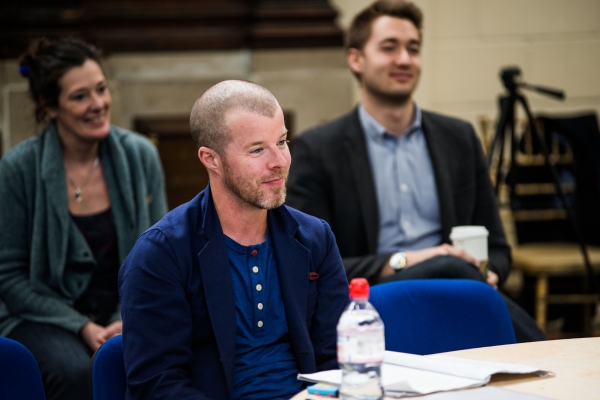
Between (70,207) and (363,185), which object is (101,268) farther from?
(363,185)

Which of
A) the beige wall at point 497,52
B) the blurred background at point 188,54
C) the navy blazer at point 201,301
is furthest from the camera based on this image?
the beige wall at point 497,52

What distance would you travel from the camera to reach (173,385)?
1660 millimetres

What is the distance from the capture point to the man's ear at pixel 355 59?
3.26 m

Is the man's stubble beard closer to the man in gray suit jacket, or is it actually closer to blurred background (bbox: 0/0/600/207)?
the man in gray suit jacket

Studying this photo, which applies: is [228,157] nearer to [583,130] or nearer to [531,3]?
[583,130]

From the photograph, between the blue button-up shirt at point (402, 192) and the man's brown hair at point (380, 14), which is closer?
the blue button-up shirt at point (402, 192)

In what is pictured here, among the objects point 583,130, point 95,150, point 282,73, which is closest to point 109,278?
point 95,150

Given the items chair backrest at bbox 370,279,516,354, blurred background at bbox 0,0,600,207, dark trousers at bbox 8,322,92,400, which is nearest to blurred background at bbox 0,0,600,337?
blurred background at bbox 0,0,600,207

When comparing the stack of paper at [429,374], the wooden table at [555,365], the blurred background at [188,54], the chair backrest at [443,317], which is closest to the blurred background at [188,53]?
the blurred background at [188,54]

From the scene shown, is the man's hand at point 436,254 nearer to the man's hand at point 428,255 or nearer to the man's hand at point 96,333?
the man's hand at point 428,255

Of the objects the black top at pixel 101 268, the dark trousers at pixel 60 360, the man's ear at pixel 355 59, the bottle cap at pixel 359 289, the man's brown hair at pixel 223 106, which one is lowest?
the dark trousers at pixel 60 360

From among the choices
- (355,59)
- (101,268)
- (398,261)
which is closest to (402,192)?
(398,261)

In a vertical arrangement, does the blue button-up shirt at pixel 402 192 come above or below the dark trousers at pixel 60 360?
above

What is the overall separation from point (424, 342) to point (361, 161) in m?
1.06
